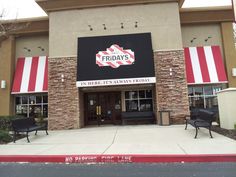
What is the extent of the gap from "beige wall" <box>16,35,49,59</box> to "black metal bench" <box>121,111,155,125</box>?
27.0 ft

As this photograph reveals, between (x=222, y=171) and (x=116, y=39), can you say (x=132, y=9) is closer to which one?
(x=116, y=39)

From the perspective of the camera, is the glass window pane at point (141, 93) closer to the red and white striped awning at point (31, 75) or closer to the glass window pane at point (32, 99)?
the red and white striped awning at point (31, 75)

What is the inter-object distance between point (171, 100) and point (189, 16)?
23.0ft

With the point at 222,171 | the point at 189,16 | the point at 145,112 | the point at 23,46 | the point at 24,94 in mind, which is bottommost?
the point at 222,171

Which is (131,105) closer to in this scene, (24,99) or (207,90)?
(207,90)

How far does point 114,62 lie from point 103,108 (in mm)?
4238

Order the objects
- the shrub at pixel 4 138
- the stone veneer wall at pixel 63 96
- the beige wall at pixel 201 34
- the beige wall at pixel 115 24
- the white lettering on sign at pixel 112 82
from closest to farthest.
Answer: the shrub at pixel 4 138 < the white lettering on sign at pixel 112 82 < the stone veneer wall at pixel 63 96 < the beige wall at pixel 115 24 < the beige wall at pixel 201 34

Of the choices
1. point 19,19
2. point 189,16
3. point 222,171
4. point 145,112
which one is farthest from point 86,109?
point 222,171

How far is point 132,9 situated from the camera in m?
19.6

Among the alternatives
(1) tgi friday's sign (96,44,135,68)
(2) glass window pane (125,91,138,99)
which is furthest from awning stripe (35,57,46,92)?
(2) glass window pane (125,91,138,99)

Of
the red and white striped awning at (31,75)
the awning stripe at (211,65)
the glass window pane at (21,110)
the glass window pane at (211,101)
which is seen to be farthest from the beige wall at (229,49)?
the glass window pane at (21,110)

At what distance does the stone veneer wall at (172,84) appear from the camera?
18.3 m

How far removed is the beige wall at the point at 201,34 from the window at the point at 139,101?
5073 millimetres

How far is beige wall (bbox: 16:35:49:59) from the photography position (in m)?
22.2
